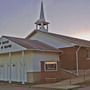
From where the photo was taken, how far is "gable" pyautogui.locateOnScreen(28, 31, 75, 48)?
30.8 m

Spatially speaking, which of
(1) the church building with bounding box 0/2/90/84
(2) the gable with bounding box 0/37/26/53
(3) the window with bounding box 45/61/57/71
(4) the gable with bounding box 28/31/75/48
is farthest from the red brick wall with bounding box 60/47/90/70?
(2) the gable with bounding box 0/37/26/53

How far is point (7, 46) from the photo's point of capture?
2714cm

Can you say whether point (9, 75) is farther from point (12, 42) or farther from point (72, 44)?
point (72, 44)

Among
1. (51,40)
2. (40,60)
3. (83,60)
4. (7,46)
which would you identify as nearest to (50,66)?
(40,60)

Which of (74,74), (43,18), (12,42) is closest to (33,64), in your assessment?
(12,42)

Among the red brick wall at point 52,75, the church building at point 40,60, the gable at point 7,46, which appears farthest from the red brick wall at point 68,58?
the gable at point 7,46

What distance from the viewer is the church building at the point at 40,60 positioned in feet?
83.5

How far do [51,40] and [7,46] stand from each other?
733 centimetres

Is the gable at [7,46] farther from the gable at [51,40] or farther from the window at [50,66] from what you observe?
the gable at [51,40]

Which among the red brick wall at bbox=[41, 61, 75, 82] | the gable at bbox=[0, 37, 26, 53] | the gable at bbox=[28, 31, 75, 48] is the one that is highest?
the gable at bbox=[28, 31, 75, 48]

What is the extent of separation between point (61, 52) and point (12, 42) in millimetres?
6150

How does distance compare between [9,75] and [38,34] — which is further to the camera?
[38,34]

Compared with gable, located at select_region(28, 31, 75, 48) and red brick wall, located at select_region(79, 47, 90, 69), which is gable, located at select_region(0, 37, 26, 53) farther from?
red brick wall, located at select_region(79, 47, 90, 69)

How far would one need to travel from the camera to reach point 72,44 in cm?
2964
